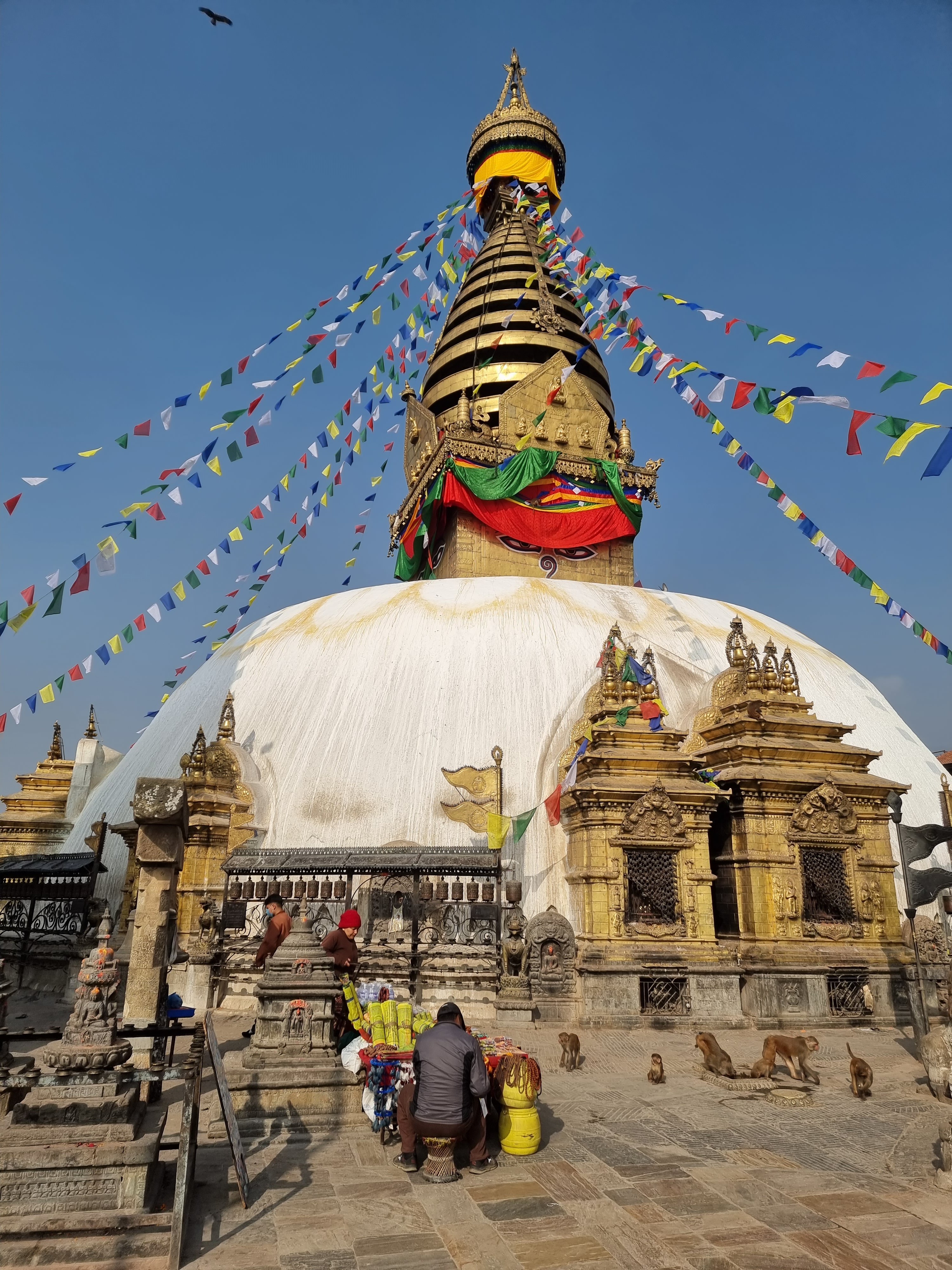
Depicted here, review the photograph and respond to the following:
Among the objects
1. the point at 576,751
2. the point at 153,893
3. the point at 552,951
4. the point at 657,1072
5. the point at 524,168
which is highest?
the point at 524,168

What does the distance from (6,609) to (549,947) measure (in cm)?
1139

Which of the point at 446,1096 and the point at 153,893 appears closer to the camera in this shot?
the point at 446,1096

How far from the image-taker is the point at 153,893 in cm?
878

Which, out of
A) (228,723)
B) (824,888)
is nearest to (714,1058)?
(824,888)

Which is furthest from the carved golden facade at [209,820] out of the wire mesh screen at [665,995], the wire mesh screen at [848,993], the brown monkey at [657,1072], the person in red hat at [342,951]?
the wire mesh screen at [848,993]

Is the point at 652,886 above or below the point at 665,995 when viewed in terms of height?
above

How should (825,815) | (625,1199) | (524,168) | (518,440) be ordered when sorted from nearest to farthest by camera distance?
1. (625,1199)
2. (825,815)
3. (518,440)
4. (524,168)

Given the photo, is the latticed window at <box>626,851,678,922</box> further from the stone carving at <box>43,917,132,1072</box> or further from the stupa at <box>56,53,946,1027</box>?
the stone carving at <box>43,917,132,1072</box>

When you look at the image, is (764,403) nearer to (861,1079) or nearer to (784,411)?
(784,411)

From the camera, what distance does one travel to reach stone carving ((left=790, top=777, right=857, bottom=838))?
14062mm

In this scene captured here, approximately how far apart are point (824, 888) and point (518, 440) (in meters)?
18.4

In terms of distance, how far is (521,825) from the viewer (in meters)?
16.1

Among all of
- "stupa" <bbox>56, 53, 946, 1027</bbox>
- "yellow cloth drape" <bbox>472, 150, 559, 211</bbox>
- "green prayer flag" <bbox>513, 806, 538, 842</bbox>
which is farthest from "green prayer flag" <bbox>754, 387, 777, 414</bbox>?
"yellow cloth drape" <bbox>472, 150, 559, 211</bbox>

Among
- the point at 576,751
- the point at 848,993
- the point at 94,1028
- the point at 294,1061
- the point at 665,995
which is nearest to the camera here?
the point at 94,1028
